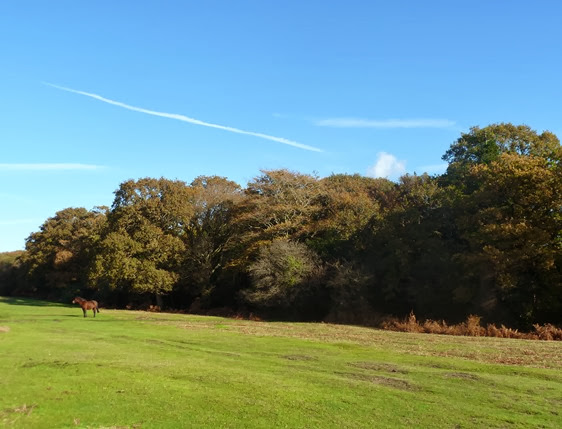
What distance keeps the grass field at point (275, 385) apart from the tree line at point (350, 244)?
37.1 feet

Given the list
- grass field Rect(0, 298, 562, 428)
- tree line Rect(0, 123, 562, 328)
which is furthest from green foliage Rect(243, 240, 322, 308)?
grass field Rect(0, 298, 562, 428)

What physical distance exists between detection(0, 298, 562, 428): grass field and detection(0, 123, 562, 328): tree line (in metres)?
11.3

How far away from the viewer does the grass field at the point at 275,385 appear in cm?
850

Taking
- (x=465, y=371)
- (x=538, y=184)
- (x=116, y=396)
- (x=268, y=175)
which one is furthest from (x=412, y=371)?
(x=268, y=175)

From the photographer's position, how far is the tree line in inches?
1117

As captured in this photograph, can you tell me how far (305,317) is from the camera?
39312 mm

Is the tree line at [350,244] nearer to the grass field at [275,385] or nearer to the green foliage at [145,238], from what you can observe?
the green foliage at [145,238]

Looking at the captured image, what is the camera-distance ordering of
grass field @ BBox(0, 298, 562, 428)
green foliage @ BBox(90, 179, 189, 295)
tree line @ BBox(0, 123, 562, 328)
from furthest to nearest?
green foliage @ BBox(90, 179, 189, 295), tree line @ BBox(0, 123, 562, 328), grass field @ BBox(0, 298, 562, 428)

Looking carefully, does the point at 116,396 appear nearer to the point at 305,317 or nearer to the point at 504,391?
the point at 504,391

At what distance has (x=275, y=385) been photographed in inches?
431

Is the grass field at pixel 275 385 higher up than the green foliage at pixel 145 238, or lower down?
lower down

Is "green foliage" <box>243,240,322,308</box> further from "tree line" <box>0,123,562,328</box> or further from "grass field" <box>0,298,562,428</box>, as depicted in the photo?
"grass field" <box>0,298,562,428</box>

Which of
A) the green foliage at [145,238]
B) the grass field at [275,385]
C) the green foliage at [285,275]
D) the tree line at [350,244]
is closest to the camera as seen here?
the grass field at [275,385]

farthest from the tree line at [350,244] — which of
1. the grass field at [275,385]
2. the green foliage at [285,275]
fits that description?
the grass field at [275,385]
